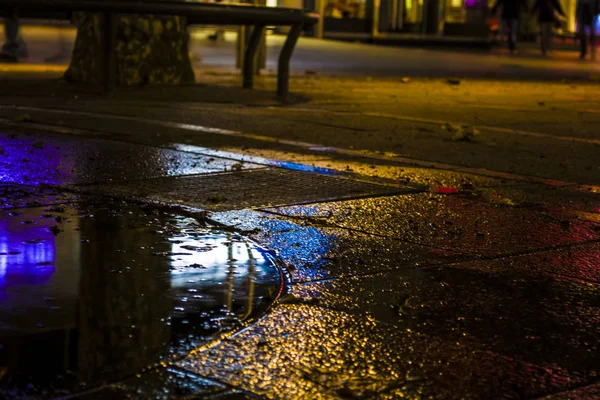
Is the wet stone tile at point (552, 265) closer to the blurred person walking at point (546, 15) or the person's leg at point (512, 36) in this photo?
the blurred person walking at point (546, 15)

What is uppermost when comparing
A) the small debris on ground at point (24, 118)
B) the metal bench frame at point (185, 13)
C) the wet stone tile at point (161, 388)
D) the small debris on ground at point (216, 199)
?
the metal bench frame at point (185, 13)

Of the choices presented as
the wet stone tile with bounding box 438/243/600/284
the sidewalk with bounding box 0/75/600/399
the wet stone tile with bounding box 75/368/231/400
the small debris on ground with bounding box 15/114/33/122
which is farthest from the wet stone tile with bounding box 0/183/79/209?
the small debris on ground with bounding box 15/114/33/122

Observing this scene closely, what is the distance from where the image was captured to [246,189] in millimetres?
6070

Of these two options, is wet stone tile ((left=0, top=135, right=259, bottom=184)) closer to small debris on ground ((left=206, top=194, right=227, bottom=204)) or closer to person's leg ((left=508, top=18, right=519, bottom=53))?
small debris on ground ((left=206, top=194, right=227, bottom=204))

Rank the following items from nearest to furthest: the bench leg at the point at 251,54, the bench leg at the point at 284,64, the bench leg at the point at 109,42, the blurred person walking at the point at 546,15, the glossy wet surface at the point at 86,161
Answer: the glossy wet surface at the point at 86,161 < the bench leg at the point at 109,42 < the bench leg at the point at 284,64 < the bench leg at the point at 251,54 < the blurred person walking at the point at 546,15

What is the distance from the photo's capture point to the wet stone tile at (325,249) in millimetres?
4359

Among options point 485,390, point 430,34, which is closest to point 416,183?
point 485,390

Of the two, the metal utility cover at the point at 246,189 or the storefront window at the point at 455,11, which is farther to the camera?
the storefront window at the point at 455,11

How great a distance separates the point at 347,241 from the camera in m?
4.86

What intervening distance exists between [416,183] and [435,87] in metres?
9.63

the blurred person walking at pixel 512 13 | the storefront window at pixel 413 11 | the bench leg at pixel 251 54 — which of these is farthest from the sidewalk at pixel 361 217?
the storefront window at pixel 413 11

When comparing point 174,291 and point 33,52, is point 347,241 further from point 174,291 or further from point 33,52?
point 33,52

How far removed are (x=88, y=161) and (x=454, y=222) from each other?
8.57 ft

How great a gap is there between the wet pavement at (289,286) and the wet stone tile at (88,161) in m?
0.04
